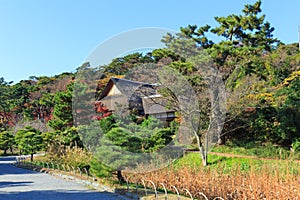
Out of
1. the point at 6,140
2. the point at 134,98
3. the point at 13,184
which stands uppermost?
the point at 134,98

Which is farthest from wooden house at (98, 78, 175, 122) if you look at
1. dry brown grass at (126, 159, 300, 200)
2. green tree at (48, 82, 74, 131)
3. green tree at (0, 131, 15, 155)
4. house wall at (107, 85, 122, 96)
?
green tree at (0, 131, 15, 155)

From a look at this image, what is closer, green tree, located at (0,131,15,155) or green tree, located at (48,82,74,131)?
green tree, located at (48,82,74,131)

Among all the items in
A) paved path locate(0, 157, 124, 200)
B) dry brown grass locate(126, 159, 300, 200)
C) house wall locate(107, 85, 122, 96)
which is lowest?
paved path locate(0, 157, 124, 200)

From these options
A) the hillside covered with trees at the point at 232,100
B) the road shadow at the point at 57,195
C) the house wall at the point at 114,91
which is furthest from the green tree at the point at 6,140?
the road shadow at the point at 57,195

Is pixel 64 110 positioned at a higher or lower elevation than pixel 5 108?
lower

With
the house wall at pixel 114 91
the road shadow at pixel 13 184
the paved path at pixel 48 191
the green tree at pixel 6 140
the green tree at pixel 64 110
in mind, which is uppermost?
the house wall at pixel 114 91

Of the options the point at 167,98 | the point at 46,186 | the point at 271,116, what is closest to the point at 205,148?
the point at 167,98

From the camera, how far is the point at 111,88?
14602mm

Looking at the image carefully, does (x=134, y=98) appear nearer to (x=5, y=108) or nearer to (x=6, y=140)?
(x=6, y=140)

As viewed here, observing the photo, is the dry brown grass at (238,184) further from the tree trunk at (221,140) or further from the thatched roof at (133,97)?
the tree trunk at (221,140)

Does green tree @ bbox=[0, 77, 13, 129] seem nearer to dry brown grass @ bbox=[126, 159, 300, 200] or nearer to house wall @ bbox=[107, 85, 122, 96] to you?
house wall @ bbox=[107, 85, 122, 96]

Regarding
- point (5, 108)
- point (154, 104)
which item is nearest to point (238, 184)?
point (154, 104)

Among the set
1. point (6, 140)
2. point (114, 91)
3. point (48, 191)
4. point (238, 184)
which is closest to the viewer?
point (238, 184)

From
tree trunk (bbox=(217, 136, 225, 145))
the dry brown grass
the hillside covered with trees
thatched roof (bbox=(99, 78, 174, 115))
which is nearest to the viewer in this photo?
the dry brown grass
